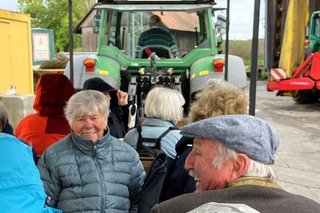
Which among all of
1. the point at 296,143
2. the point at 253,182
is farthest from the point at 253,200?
the point at 296,143

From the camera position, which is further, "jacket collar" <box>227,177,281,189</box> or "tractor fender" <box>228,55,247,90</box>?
"tractor fender" <box>228,55,247,90</box>

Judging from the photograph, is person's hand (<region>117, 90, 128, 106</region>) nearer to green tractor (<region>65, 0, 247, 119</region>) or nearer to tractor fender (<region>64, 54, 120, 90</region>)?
green tractor (<region>65, 0, 247, 119</region>)

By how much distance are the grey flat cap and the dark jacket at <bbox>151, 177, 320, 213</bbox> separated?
0.12m

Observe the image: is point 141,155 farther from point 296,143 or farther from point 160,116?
point 296,143

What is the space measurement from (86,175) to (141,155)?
1.99 feet

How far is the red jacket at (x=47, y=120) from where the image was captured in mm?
3018

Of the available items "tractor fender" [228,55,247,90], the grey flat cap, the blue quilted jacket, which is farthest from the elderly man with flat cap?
"tractor fender" [228,55,247,90]

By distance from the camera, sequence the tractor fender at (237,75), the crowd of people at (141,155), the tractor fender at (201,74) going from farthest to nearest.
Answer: the tractor fender at (237,75) → the tractor fender at (201,74) → the crowd of people at (141,155)

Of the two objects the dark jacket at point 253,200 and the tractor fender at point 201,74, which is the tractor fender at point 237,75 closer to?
the tractor fender at point 201,74

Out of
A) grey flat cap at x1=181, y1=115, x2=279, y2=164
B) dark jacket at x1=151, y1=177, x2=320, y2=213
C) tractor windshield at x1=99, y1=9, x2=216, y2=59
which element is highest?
tractor windshield at x1=99, y1=9, x2=216, y2=59

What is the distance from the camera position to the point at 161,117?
9.97 ft

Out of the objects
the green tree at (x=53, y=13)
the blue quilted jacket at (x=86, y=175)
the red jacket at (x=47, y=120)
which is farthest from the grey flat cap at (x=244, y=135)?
the green tree at (x=53, y=13)

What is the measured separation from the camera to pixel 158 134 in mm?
3012

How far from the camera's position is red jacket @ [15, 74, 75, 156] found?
302 cm
